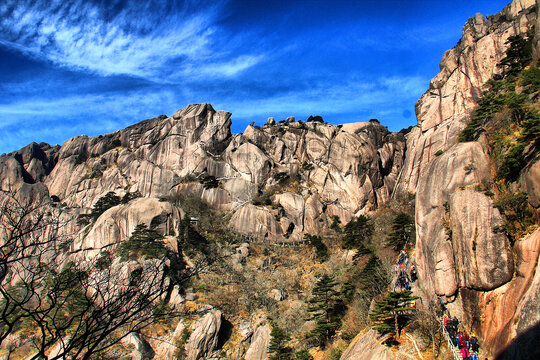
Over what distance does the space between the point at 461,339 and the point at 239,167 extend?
56.6 meters

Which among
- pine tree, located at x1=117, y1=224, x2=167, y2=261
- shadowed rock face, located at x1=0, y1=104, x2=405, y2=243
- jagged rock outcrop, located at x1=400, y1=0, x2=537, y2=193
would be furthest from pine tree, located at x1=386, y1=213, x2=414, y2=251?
pine tree, located at x1=117, y1=224, x2=167, y2=261

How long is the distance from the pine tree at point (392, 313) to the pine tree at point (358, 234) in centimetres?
2612

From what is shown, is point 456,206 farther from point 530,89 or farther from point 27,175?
point 27,175

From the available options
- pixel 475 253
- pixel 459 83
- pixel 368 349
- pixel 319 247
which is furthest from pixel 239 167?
pixel 475 253

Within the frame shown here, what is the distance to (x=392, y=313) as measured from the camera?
66.8 ft

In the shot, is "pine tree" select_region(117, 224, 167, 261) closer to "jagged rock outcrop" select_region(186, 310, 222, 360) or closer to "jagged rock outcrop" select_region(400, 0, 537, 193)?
"jagged rock outcrop" select_region(186, 310, 222, 360)

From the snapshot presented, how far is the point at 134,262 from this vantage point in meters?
38.4

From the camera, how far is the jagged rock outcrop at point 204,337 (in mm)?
30984

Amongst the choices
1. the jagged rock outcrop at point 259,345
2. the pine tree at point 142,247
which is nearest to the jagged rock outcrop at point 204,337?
the jagged rock outcrop at point 259,345

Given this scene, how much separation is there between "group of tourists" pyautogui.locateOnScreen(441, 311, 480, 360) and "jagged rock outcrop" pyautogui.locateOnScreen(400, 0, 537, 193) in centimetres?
3469

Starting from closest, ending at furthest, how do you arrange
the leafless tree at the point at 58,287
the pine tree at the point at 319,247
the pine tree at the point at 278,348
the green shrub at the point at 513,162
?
the leafless tree at the point at 58,287, the green shrub at the point at 513,162, the pine tree at the point at 278,348, the pine tree at the point at 319,247

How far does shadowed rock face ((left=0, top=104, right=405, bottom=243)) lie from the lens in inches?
2402

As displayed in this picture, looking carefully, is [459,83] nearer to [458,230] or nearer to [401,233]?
[401,233]

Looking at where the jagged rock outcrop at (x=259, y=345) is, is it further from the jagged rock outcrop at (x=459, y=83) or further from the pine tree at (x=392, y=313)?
the jagged rock outcrop at (x=459, y=83)
